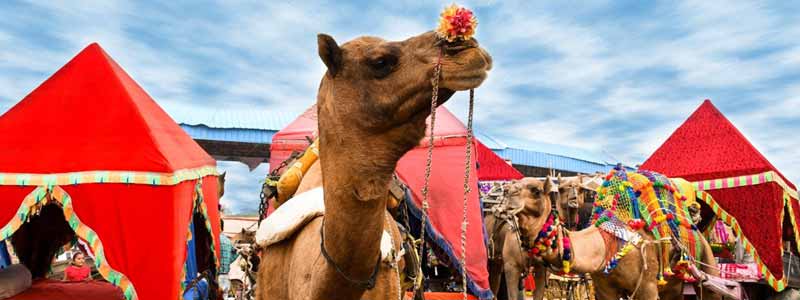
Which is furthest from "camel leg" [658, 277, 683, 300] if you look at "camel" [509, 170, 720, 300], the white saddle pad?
the white saddle pad

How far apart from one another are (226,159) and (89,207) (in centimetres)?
1912

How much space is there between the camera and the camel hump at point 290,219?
9.46 feet

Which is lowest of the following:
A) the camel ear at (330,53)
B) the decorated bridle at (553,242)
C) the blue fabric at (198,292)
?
the blue fabric at (198,292)

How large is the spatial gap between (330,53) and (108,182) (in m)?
3.16

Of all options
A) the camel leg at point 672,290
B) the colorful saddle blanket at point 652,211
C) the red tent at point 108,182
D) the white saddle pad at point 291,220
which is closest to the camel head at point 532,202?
the colorful saddle blanket at point 652,211

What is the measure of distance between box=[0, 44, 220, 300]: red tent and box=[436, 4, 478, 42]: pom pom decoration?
3.41 meters

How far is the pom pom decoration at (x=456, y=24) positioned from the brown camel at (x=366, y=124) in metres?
0.03

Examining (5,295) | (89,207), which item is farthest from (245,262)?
(5,295)

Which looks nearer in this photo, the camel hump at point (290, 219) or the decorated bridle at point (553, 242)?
the camel hump at point (290, 219)

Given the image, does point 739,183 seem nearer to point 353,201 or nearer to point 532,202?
point 532,202

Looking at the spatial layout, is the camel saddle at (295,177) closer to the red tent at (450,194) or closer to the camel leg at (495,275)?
the red tent at (450,194)

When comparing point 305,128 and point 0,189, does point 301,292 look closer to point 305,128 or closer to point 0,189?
point 0,189

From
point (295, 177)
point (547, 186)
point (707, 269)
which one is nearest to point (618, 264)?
point (707, 269)

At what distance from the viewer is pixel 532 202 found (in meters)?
7.21
